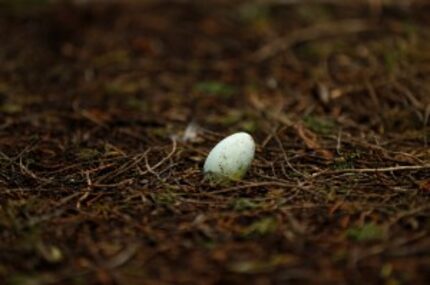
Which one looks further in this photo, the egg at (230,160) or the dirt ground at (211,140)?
the egg at (230,160)

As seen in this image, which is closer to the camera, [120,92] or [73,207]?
[73,207]

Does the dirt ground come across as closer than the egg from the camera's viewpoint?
Yes

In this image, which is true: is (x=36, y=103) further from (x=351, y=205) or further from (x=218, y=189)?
(x=351, y=205)

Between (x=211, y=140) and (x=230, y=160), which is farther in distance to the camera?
(x=211, y=140)

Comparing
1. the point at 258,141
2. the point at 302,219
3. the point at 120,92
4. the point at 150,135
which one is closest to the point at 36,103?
the point at 120,92
